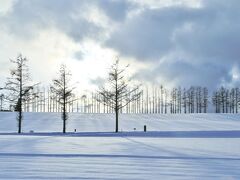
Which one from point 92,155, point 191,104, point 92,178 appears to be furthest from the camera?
point 191,104

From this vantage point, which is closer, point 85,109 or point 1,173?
point 1,173

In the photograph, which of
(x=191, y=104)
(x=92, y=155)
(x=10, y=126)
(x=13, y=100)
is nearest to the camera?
(x=92, y=155)

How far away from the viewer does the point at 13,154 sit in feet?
45.6

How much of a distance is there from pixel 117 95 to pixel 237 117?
32.6m

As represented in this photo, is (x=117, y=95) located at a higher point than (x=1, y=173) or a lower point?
higher

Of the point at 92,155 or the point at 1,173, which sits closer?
the point at 1,173

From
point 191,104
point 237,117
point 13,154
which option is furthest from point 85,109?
point 13,154

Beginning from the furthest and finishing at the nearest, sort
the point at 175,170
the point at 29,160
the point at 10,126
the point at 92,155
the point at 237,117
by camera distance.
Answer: the point at 237,117 → the point at 10,126 → the point at 92,155 → the point at 29,160 → the point at 175,170

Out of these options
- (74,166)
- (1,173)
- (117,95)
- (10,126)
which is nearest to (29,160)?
(74,166)

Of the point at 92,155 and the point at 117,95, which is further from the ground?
Result: the point at 117,95

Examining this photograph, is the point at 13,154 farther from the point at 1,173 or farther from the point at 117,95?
the point at 117,95

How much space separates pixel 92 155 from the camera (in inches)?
540

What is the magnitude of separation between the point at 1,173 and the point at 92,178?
225cm

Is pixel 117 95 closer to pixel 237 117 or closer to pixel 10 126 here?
pixel 10 126
